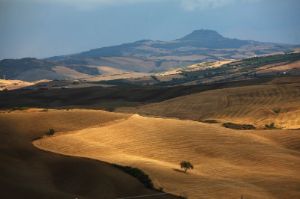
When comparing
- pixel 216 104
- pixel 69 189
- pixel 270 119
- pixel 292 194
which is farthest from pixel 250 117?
pixel 69 189

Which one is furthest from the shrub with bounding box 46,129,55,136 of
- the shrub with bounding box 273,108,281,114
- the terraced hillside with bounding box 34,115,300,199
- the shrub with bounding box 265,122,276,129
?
the shrub with bounding box 273,108,281,114

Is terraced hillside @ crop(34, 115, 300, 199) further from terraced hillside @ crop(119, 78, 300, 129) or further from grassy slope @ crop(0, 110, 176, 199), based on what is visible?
terraced hillside @ crop(119, 78, 300, 129)

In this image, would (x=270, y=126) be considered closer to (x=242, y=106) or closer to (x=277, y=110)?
(x=277, y=110)

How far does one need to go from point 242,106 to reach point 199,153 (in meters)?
52.2

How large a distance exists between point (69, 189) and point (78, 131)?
26.2 metres

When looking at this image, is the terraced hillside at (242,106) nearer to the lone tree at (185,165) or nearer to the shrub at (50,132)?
the shrub at (50,132)

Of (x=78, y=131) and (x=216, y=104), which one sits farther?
(x=216, y=104)

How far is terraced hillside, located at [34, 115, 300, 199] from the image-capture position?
49.2 metres

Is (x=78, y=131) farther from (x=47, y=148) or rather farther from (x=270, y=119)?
(x=270, y=119)

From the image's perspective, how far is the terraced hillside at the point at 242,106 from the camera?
99.9 m

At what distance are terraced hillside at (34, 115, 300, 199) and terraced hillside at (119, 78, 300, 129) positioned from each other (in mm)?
23152

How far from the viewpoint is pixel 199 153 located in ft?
205

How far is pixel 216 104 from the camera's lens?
11731cm

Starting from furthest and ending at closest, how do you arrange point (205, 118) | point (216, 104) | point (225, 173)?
1. point (216, 104)
2. point (205, 118)
3. point (225, 173)
